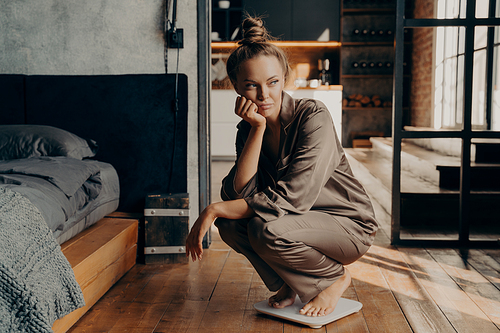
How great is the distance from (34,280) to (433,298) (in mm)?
1464

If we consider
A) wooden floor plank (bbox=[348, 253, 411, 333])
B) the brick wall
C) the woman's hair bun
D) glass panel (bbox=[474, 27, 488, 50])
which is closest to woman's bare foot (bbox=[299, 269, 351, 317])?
wooden floor plank (bbox=[348, 253, 411, 333])

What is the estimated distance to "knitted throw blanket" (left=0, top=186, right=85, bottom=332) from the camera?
1.08 metres

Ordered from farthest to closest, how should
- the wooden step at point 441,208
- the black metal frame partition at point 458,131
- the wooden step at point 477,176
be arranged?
the wooden step at point 477,176
the wooden step at point 441,208
the black metal frame partition at point 458,131

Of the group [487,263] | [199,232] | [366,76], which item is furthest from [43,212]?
[366,76]

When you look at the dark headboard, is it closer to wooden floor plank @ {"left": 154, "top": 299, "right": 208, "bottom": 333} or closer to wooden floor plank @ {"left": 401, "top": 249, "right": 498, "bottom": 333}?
wooden floor plank @ {"left": 154, "top": 299, "right": 208, "bottom": 333}

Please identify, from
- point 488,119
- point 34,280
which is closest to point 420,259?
point 34,280

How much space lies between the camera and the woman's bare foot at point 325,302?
5.01 ft

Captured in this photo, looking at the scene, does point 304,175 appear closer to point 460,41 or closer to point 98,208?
point 98,208

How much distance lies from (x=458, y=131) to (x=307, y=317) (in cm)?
154

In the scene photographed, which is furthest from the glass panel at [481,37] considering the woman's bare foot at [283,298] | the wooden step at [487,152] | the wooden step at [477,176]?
the woman's bare foot at [283,298]

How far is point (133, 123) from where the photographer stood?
96.4 inches

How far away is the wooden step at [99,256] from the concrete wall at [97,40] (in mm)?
536

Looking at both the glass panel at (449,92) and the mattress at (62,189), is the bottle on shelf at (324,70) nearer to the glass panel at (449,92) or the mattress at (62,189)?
the glass panel at (449,92)

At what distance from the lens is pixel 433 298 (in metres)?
1.75
